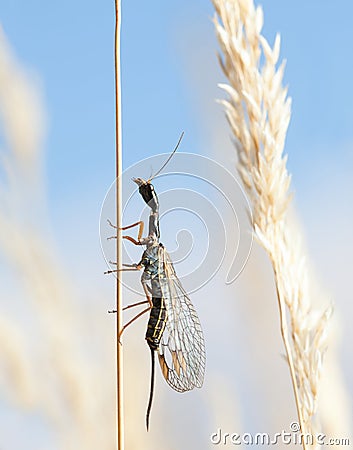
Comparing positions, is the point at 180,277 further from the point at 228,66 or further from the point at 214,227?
the point at 228,66

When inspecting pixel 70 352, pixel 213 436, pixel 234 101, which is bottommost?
pixel 213 436

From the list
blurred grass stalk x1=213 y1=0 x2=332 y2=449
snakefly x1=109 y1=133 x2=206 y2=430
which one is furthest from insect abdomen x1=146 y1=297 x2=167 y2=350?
blurred grass stalk x1=213 y1=0 x2=332 y2=449

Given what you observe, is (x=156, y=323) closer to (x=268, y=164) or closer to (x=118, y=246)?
(x=118, y=246)

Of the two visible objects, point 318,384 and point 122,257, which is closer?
point 122,257

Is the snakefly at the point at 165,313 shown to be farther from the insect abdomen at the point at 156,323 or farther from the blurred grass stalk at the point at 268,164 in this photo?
the blurred grass stalk at the point at 268,164

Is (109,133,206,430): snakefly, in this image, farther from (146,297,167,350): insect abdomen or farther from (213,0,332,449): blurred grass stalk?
(213,0,332,449): blurred grass stalk

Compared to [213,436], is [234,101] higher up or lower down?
higher up

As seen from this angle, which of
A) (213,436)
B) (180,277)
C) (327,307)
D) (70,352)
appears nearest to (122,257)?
(180,277)

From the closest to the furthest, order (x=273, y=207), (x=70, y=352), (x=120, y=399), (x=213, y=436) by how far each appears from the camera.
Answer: (x=120, y=399)
(x=273, y=207)
(x=70, y=352)
(x=213, y=436)
